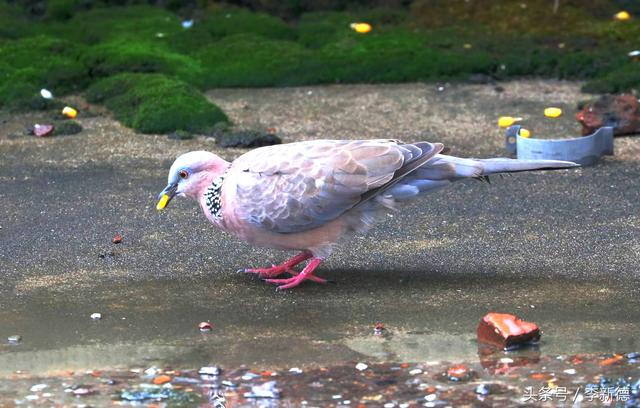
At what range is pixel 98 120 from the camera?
28.1 feet

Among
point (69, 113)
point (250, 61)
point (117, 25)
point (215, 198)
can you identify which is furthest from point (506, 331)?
point (117, 25)

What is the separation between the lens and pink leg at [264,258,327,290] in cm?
574

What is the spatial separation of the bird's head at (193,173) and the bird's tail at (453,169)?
0.91 m

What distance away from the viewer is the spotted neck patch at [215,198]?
569 centimetres

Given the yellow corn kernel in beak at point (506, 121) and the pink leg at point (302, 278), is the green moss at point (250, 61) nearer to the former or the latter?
the yellow corn kernel in beak at point (506, 121)

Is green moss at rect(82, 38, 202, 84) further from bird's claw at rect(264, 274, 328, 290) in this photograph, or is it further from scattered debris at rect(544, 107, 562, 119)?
bird's claw at rect(264, 274, 328, 290)

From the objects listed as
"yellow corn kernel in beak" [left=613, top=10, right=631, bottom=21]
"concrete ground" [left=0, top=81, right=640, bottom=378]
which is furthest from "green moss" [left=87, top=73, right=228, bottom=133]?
"yellow corn kernel in beak" [left=613, top=10, right=631, bottom=21]

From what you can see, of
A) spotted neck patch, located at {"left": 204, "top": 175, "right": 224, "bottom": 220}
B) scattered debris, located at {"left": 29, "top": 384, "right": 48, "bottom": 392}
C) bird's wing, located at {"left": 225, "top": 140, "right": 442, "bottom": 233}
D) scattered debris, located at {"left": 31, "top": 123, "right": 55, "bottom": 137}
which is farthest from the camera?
scattered debris, located at {"left": 31, "top": 123, "right": 55, "bottom": 137}

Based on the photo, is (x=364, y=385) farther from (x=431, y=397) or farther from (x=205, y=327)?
(x=205, y=327)

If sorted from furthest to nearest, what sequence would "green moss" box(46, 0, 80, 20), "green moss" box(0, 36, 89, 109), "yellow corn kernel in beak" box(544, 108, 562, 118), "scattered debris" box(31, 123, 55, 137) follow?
"green moss" box(46, 0, 80, 20) → "green moss" box(0, 36, 89, 109) → "yellow corn kernel in beak" box(544, 108, 562, 118) → "scattered debris" box(31, 123, 55, 137)

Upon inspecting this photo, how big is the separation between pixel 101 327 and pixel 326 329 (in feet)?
3.28

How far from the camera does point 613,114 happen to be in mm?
7859

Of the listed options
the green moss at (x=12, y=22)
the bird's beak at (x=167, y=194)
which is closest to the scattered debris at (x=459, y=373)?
the bird's beak at (x=167, y=194)

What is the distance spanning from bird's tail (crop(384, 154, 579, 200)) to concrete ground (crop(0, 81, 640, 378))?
1.47ft
